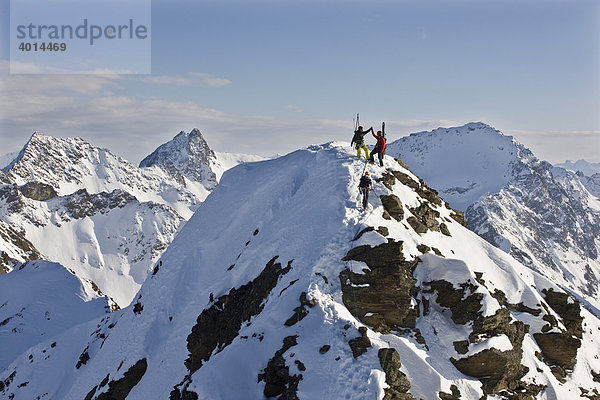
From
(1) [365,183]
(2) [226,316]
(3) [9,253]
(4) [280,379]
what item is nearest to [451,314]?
(1) [365,183]

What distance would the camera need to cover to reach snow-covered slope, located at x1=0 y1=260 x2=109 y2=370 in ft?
276

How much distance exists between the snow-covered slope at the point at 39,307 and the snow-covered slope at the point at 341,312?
4894 cm

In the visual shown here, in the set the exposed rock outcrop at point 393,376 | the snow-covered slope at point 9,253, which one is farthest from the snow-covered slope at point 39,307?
the exposed rock outcrop at point 393,376

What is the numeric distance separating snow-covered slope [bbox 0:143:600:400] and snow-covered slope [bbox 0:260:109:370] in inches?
1927

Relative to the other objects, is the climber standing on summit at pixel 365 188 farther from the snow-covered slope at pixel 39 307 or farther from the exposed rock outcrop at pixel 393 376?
the snow-covered slope at pixel 39 307

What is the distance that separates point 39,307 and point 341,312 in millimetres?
87188

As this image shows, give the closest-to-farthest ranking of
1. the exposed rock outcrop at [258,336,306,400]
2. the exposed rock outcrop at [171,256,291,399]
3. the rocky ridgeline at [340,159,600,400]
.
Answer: the exposed rock outcrop at [258,336,306,400] → the rocky ridgeline at [340,159,600,400] → the exposed rock outcrop at [171,256,291,399]

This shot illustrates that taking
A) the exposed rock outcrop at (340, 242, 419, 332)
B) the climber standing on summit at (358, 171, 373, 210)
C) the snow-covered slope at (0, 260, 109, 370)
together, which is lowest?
the snow-covered slope at (0, 260, 109, 370)

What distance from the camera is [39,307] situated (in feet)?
302

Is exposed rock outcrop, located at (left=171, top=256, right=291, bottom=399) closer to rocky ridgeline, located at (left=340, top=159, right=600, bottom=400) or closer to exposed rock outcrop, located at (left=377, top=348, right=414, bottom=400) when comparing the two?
rocky ridgeline, located at (left=340, top=159, right=600, bottom=400)

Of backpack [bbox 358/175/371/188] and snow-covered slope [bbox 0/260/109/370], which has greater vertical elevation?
backpack [bbox 358/175/371/188]

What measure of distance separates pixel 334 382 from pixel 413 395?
4.14 metres

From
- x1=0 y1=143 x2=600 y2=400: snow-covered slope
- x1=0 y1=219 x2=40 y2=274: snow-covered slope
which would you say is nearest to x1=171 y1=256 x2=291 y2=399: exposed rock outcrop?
x1=0 y1=143 x2=600 y2=400: snow-covered slope

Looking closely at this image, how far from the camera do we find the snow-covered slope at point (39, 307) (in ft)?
276
